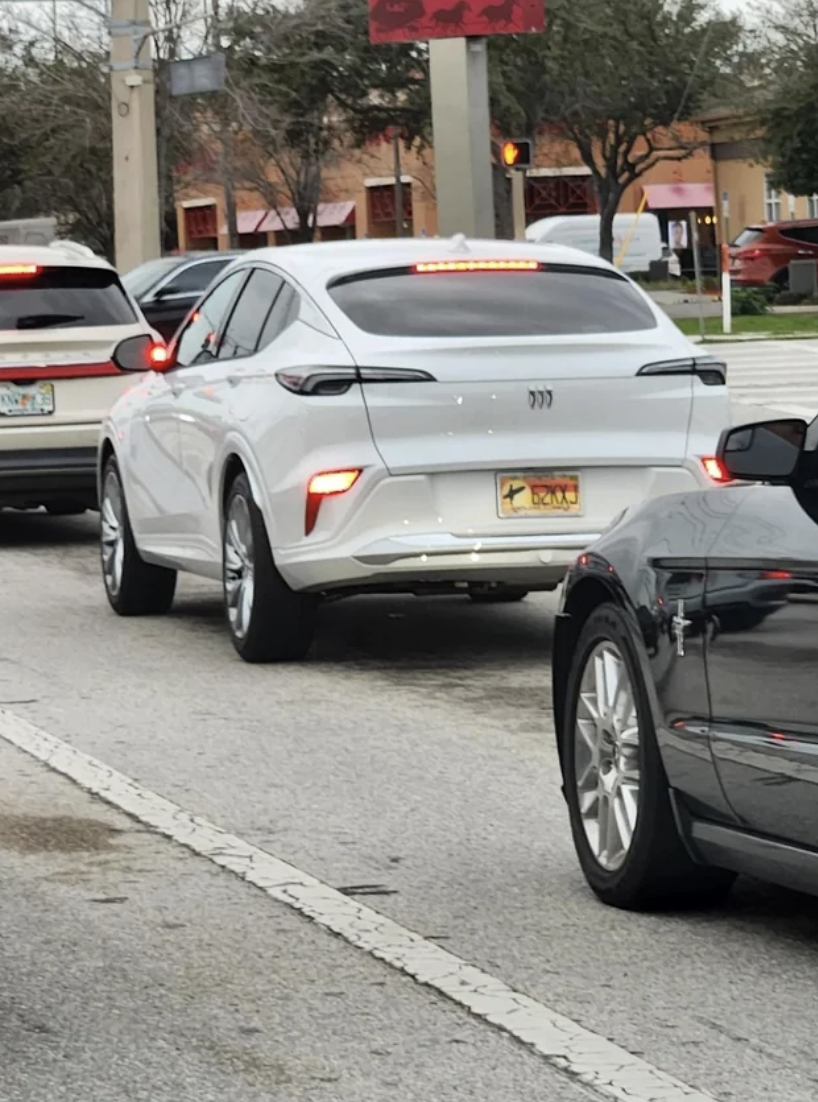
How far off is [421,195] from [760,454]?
81379 mm

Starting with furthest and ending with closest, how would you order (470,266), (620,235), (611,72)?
(620,235)
(611,72)
(470,266)

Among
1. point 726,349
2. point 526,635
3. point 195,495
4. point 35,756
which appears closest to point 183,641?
point 195,495

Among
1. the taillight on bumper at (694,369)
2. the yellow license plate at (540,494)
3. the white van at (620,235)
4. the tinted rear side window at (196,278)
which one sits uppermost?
the white van at (620,235)

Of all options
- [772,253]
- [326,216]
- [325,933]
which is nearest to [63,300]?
[325,933]

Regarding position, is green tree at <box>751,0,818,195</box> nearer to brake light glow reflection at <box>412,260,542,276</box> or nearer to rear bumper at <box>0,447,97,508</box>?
rear bumper at <box>0,447,97,508</box>

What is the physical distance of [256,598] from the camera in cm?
1050

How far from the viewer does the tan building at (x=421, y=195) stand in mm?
85562

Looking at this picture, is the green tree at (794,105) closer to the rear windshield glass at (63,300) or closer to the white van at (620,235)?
the white van at (620,235)

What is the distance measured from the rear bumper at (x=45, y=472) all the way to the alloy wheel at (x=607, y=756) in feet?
31.1

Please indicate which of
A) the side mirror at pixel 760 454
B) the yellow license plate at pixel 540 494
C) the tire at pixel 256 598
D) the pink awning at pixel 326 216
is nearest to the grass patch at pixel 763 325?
the tire at pixel 256 598

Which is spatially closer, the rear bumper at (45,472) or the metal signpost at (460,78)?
the rear bumper at (45,472)

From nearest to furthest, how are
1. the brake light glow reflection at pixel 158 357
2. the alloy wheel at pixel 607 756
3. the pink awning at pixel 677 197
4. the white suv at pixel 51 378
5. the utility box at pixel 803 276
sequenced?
1. the alloy wheel at pixel 607 756
2. the brake light glow reflection at pixel 158 357
3. the white suv at pixel 51 378
4. the utility box at pixel 803 276
5. the pink awning at pixel 677 197

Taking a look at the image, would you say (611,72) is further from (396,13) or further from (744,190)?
(396,13)

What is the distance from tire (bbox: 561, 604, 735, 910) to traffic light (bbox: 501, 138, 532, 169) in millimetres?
21636
